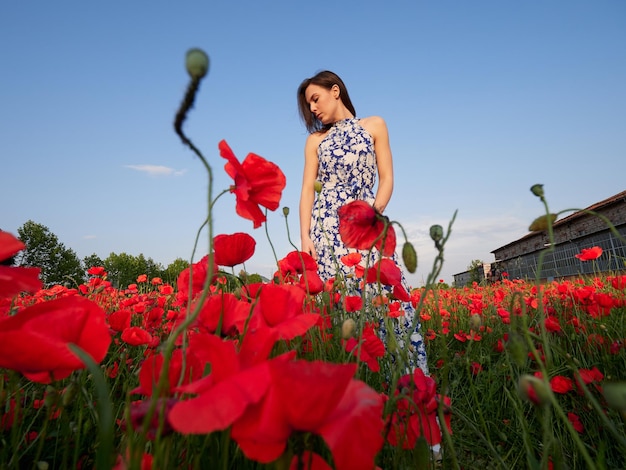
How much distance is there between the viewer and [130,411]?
0.44m

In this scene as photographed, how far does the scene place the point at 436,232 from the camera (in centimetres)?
62

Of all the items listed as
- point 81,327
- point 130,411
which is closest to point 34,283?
point 81,327

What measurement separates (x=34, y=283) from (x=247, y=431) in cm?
35

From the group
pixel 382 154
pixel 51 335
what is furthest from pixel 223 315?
pixel 382 154

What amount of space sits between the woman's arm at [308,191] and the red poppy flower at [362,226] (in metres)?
1.95

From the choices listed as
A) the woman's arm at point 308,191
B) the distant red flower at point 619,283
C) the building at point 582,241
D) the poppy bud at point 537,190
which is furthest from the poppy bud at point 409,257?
the building at point 582,241

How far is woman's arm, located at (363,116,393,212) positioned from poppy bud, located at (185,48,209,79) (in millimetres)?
2519

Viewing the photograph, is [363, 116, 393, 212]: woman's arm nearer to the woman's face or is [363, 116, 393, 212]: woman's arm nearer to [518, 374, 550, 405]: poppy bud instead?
the woman's face

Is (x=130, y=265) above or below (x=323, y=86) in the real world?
above

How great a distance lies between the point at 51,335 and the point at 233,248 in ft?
1.67

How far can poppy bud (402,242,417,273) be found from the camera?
0.67m

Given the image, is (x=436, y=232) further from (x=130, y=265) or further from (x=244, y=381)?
(x=130, y=265)

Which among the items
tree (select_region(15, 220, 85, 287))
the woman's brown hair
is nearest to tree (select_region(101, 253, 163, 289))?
tree (select_region(15, 220, 85, 287))

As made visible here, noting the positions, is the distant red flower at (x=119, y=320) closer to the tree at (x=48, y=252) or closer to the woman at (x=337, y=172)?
the woman at (x=337, y=172)
